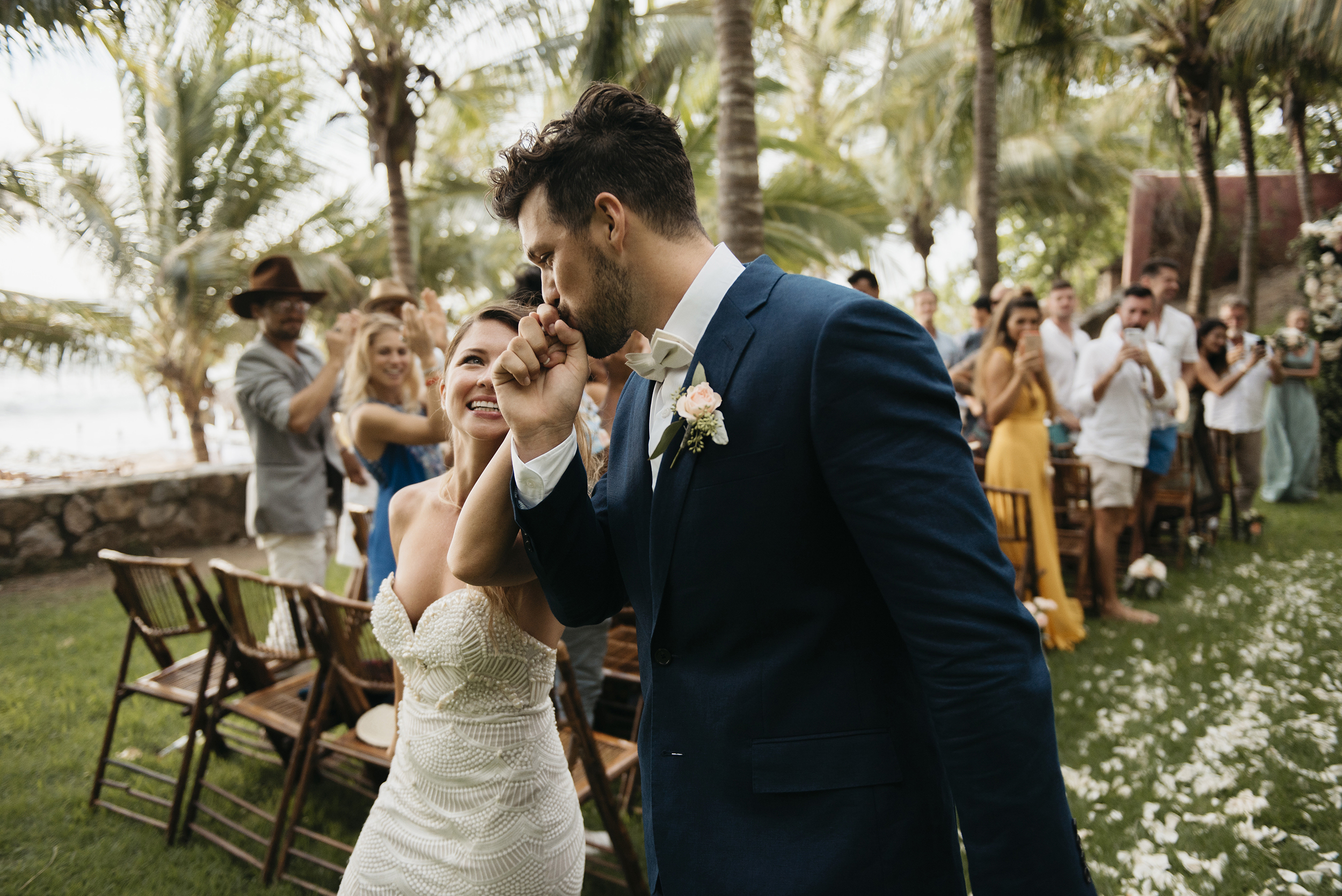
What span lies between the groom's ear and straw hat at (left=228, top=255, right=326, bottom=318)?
13.9 feet

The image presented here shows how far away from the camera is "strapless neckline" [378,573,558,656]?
7.68 ft

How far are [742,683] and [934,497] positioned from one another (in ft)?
1.49

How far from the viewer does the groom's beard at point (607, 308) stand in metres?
1.62

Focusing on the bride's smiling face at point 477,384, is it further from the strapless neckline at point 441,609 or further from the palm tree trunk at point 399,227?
the palm tree trunk at point 399,227

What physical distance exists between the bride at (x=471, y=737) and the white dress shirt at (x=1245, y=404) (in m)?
10.0

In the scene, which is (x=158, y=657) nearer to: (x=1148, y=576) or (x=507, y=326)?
(x=507, y=326)

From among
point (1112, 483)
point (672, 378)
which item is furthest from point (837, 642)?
point (1112, 483)

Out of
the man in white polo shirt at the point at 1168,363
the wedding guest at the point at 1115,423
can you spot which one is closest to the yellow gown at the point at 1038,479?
the wedding guest at the point at 1115,423

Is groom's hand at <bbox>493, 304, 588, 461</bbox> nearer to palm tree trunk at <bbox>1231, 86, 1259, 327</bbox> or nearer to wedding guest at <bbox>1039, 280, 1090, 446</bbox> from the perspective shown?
wedding guest at <bbox>1039, 280, 1090, 446</bbox>

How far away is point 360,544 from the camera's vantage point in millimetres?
4902

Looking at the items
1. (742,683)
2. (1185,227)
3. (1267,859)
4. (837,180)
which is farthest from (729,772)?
(1185,227)

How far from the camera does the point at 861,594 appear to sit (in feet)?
4.58

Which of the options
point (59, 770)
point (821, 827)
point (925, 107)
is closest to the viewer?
point (821, 827)

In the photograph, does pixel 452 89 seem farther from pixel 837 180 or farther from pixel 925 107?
pixel 925 107
